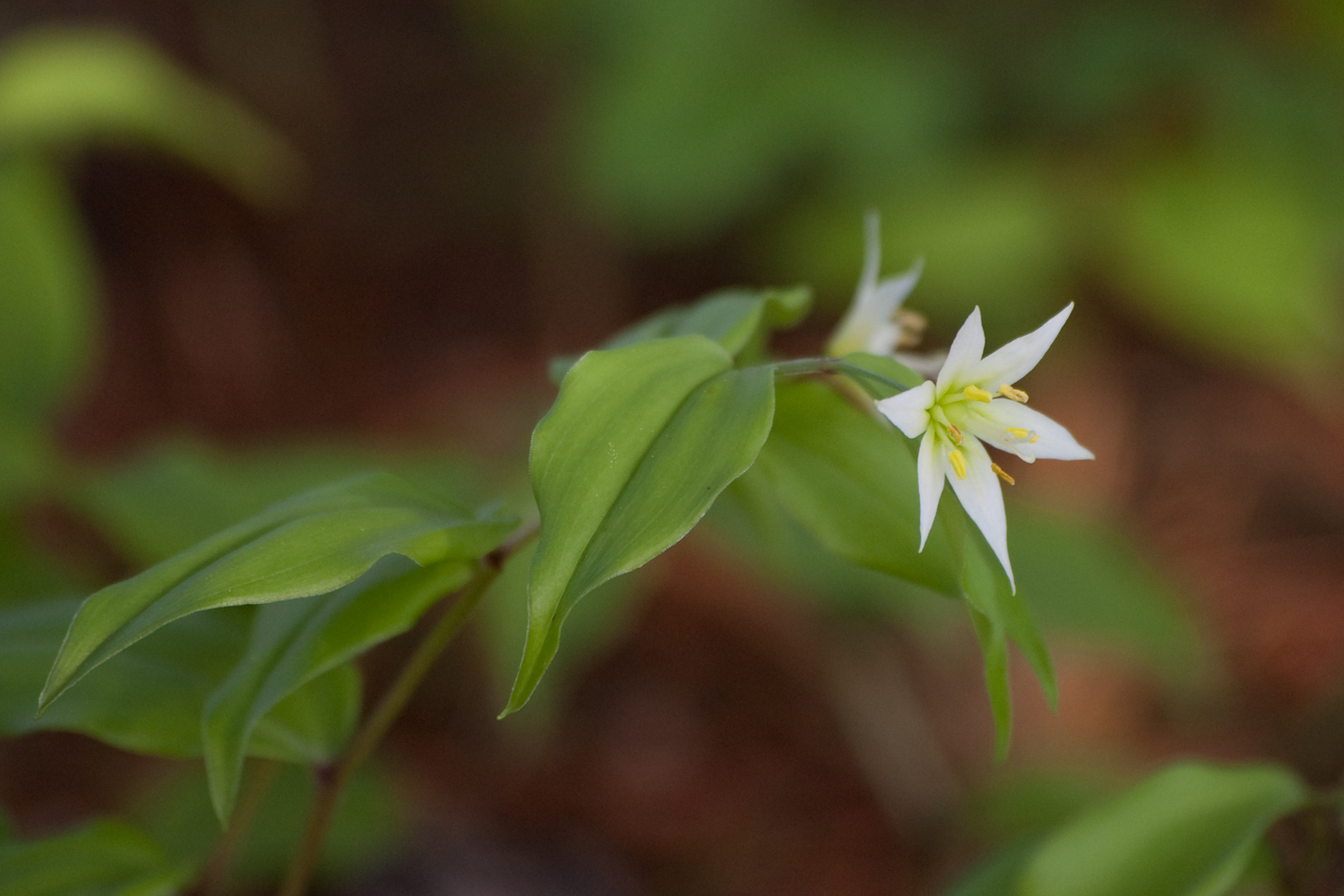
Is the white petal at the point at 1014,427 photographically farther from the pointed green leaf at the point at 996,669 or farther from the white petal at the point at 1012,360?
the pointed green leaf at the point at 996,669

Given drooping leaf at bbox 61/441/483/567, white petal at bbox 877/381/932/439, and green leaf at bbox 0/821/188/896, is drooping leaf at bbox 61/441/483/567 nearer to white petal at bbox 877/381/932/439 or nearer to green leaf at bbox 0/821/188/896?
green leaf at bbox 0/821/188/896

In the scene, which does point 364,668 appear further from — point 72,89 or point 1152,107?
point 1152,107

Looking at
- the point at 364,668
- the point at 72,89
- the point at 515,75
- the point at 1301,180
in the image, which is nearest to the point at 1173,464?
the point at 1301,180

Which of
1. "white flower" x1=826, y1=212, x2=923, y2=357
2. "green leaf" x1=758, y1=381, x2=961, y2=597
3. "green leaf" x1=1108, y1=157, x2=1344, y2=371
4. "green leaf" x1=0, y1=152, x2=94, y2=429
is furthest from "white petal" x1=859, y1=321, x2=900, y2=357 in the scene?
"green leaf" x1=1108, y1=157, x2=1344, y2=371

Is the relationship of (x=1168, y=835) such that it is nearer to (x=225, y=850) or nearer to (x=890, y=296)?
(x=890, y=296)

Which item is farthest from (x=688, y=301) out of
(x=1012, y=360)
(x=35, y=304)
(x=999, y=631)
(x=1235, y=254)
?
(x=999, y=631)

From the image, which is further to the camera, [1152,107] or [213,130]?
[1152,107]
